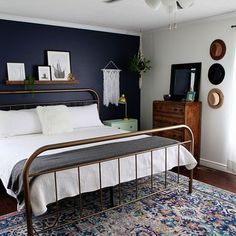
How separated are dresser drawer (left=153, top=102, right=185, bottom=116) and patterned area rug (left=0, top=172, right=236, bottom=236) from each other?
4.29 feet

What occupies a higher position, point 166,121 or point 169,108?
point 169,108

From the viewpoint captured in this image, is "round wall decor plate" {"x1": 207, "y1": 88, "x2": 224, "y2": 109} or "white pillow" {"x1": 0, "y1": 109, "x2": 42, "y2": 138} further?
"round wall decor plate" {"x1": 207, "y1": 88, "x2": 224, "y2": 109}

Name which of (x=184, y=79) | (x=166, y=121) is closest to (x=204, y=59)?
(x=184, y=79)

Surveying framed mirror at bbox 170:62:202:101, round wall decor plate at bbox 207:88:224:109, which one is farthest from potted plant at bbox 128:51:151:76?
round wall decor plate at bbox 207:88:224:109

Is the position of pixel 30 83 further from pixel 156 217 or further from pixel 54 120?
pixel 156 217

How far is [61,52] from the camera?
4273 mm

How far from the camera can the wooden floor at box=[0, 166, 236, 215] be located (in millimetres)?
2979

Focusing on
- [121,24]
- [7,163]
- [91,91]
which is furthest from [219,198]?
[121,24]

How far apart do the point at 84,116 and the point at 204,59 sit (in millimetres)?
2088

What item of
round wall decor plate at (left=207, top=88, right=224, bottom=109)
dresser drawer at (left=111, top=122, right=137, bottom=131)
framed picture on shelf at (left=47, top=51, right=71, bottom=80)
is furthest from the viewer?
dresser drawer at (left=111, top=122, right=137, bottom=131)

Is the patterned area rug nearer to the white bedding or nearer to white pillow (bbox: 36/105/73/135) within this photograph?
the white bedding

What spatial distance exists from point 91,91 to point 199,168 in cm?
222

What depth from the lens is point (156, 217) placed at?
265cm

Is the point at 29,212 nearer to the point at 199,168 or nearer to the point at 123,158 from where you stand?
the point at 123,158
